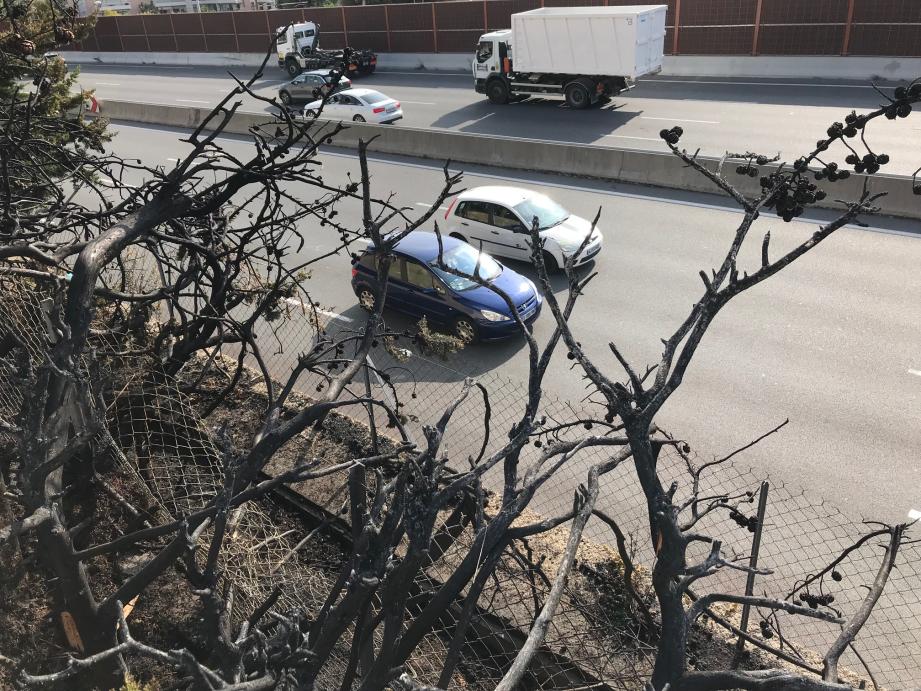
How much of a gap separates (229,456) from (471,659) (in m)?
3.65

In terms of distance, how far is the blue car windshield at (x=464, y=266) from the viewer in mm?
12742

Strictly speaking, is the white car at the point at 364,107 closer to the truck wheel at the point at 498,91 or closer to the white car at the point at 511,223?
the truck wheel at the point at 498,91

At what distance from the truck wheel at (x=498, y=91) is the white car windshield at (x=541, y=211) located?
43.8ft

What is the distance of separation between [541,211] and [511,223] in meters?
0.71

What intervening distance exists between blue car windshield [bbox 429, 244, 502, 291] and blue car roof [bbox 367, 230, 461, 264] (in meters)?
0.16

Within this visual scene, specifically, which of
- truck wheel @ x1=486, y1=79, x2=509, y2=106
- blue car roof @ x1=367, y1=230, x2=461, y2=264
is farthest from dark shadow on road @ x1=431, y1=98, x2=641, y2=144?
blue car roof @ x1=367, y1=230, x2=461, y2=264

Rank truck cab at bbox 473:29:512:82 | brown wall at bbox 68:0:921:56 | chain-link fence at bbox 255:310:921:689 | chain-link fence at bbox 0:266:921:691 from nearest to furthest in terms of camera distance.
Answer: chain-link fence at bbox 0:266:921:691, chain-link fence at bbox 255:310:921:689, brown wall at bbox 68:0:921:56, truck cab at bbox 473:29:512:82

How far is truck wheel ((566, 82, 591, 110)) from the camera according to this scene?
2531cm

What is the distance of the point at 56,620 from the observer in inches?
227

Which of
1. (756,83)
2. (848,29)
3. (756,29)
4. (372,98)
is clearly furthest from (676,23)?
(372,98)

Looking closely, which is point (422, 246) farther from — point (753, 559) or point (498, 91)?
point (498, 91)

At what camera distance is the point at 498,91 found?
2742cm

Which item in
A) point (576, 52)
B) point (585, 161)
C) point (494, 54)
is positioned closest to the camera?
point (585, 161)

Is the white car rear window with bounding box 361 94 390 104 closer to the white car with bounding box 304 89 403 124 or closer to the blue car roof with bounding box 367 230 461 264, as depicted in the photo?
the white car with bounding box 304 89 403 124
